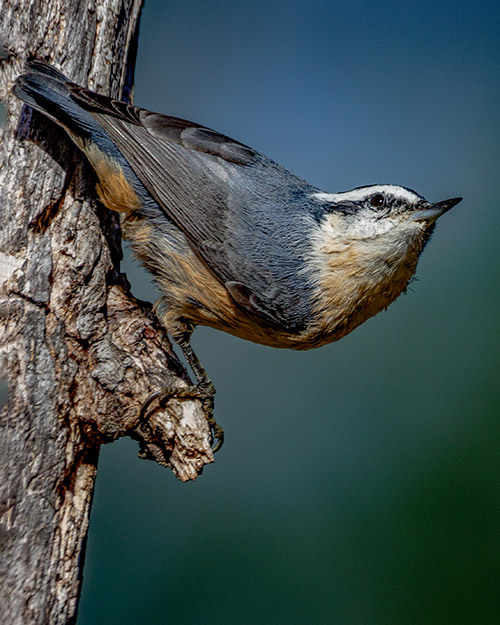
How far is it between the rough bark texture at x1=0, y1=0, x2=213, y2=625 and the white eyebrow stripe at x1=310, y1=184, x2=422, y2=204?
725mm

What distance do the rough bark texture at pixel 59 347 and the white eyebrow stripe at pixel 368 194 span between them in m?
0.72

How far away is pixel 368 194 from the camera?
6.60 feet

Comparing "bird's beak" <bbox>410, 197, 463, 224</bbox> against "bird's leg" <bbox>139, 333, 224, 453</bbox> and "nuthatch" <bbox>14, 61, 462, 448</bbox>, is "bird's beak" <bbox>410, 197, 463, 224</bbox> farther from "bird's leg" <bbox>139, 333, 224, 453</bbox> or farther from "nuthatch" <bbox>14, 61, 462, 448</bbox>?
"bird's leg" <bbox>139, 333, 224, 453</bbox>

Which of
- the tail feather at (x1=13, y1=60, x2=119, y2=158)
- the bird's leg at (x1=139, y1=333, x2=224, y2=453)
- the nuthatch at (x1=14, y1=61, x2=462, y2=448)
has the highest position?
the tail feather at (x1=13, y1=60, x2=119, y2=158)

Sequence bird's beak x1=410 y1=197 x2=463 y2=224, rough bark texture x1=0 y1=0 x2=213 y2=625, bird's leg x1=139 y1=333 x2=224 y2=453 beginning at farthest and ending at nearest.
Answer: bird's leg x1=139 y1=333 x2=224 y2=453 → bird's beak x1=410 y1=197 x2=463 y2=224 → rough bark texture x1=0 y1=0 x2=213 y2=625

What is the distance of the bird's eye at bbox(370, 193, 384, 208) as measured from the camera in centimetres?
198

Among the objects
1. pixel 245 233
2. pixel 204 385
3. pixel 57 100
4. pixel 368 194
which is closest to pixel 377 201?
pixel 368 194

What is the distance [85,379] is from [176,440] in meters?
0.30

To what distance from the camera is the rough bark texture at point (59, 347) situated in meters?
1.60

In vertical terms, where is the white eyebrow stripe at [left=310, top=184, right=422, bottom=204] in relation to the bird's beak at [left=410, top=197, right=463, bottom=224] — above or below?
above

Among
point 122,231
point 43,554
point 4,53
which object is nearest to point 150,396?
point 43,554

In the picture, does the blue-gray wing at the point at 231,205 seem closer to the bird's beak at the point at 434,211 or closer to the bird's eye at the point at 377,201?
the bird's eye at the point at 377,201

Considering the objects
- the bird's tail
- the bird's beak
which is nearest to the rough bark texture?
the bird's tail


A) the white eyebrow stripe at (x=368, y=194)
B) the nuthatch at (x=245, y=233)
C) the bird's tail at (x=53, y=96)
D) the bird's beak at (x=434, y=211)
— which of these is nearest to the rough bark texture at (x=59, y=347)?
the bird's tail at (x=53, y=96)
